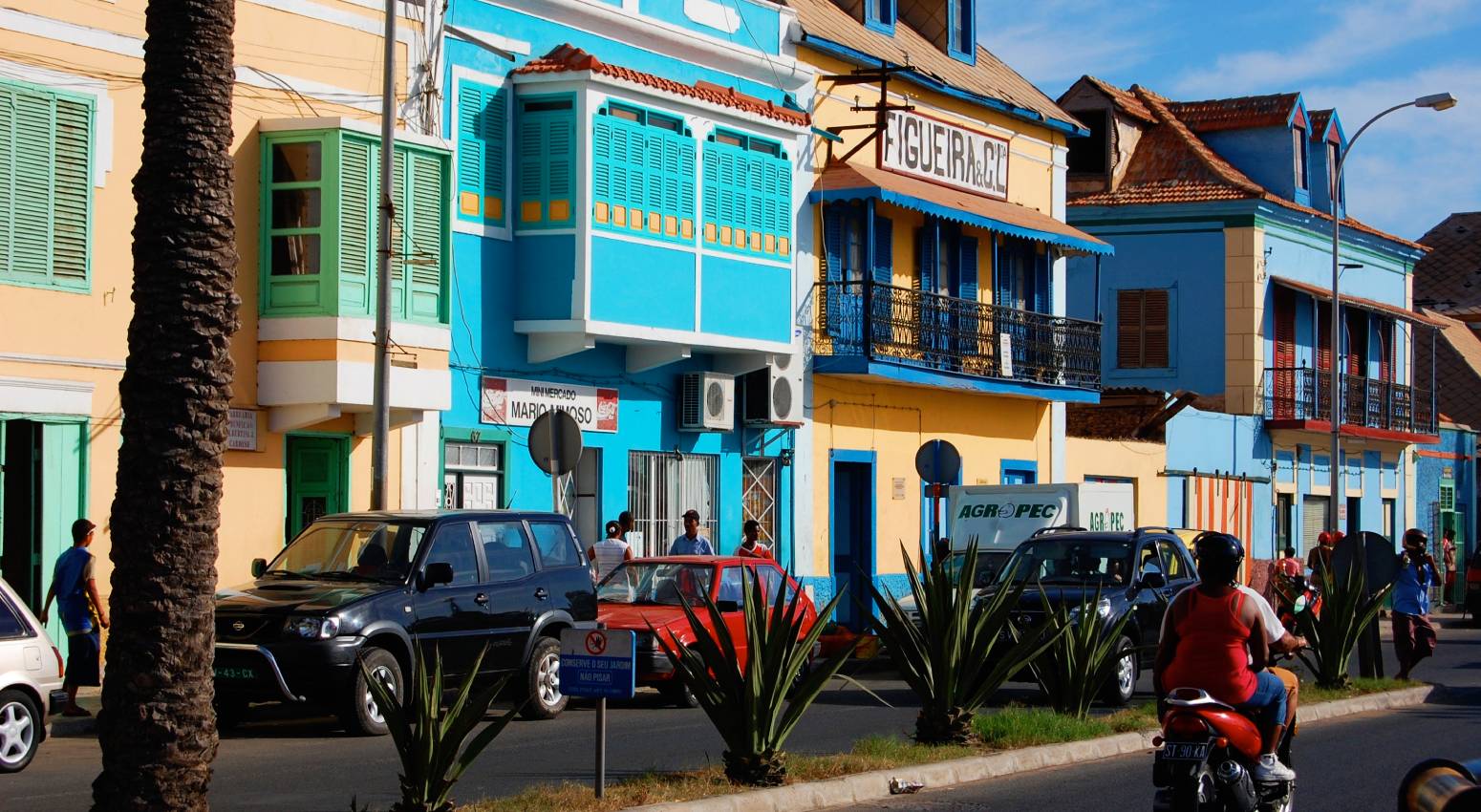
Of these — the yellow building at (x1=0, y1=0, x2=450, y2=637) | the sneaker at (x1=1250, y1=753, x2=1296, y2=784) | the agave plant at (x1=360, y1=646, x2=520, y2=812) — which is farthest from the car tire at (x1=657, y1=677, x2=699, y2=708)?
the sneaker at (x1=1250, y1=753, x2=1296, y2=784)

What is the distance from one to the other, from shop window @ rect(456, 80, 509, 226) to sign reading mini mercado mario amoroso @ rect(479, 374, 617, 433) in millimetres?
1962

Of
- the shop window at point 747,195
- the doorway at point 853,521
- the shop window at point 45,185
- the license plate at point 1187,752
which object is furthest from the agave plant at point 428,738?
the doorway at point 853,521

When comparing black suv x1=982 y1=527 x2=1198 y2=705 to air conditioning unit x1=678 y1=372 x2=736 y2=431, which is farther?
air conditioning unit x1=678 y1=372 x2=736 y2=431

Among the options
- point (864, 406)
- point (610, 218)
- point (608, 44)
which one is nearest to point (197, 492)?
point (610, 218)

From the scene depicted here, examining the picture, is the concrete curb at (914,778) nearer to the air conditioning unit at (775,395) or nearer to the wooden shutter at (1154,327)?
the air conditioning unit at (775,395)

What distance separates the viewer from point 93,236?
1928cm

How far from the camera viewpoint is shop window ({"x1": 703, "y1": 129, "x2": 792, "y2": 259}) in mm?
26359

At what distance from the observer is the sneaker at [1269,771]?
986 centimetres

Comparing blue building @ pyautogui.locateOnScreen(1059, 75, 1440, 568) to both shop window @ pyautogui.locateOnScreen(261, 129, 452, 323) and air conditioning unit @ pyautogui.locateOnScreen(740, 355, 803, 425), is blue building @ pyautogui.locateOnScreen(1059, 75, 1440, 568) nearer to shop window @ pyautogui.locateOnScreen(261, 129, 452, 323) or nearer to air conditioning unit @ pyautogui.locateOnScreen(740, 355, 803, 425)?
air conditioning unit @ pyautogui.locateOnScreen(740, 355, 803, 425)

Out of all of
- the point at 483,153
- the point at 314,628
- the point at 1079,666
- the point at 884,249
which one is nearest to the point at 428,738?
the point at 314,628

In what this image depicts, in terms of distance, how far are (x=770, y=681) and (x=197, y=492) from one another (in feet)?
14.1

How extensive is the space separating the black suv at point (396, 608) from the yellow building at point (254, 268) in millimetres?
3362

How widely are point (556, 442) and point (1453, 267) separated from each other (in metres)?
50.2

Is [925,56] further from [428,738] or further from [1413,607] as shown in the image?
[428,738]
